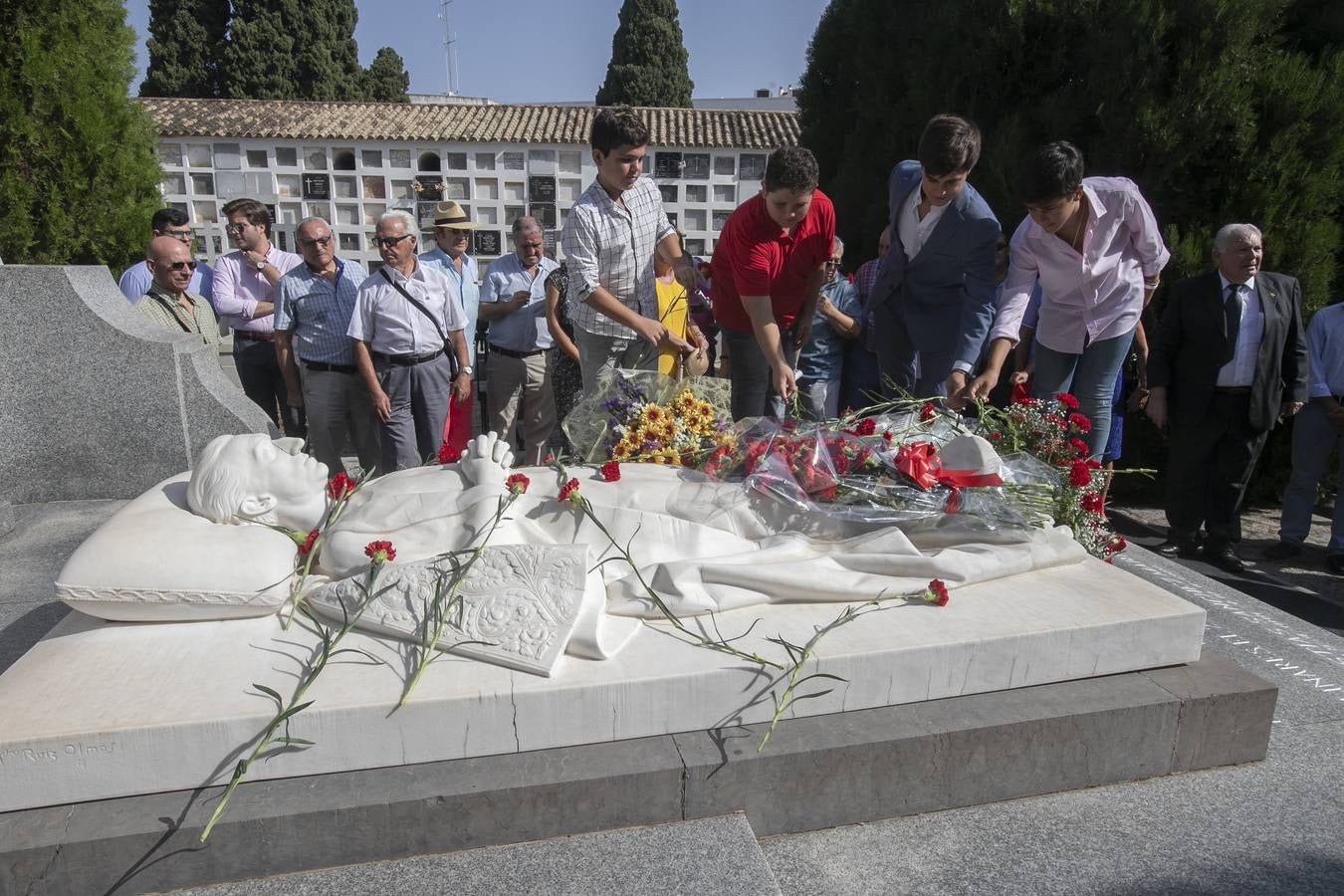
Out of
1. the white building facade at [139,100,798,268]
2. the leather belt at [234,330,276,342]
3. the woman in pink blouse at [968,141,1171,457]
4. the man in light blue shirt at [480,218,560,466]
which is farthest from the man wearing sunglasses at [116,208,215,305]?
the white building facade at [139,100,798,268]

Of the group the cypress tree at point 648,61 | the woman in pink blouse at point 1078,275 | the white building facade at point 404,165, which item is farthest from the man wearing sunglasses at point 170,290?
the cypress tree at point 648,61

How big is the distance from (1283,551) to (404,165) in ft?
70.2

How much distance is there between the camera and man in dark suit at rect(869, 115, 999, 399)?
321 centimetres

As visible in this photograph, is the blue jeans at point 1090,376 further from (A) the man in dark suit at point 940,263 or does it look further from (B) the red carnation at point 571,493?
(B) the red carnation at point 571,493

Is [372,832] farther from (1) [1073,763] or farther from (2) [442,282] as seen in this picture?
(2) [442,282]

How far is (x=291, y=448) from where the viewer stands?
267cm

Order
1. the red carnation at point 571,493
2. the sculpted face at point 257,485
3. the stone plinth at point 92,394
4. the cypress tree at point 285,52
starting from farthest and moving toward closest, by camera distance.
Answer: the cypress tree at point 285,52
the stone plinth at point 92,394
the red carnation at point 571,493
the sculpted face at point 257,485

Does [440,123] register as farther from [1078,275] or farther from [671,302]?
[1078,275]

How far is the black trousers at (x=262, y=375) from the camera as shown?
5.11m

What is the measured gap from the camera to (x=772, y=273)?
367 centimetres

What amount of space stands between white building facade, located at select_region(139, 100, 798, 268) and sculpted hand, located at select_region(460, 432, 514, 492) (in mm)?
18636

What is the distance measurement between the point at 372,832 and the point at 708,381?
6.70 feet

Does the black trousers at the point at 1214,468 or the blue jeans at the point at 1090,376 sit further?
the black trousers at the point at 1214,468

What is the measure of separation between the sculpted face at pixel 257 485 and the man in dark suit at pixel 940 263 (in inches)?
84.7
